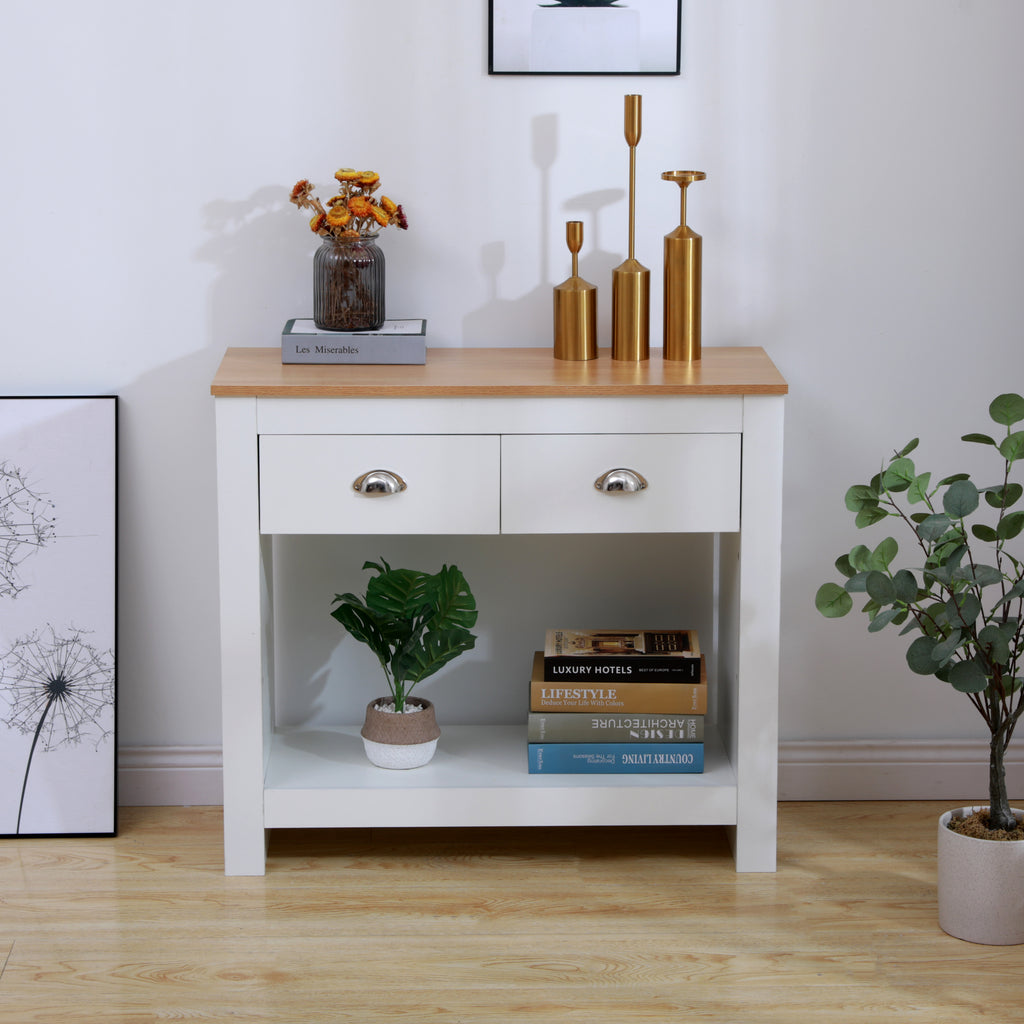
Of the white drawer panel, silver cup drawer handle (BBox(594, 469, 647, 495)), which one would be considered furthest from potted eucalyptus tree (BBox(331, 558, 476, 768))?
silver cup drawer handle (BBox(594, 469, 647, 495))

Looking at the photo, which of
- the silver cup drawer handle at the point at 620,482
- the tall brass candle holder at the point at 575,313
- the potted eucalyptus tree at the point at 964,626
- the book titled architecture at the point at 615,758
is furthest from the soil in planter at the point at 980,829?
the tall brass candle holder at the point at 575,313

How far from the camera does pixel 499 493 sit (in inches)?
81.9

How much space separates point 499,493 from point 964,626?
717mm

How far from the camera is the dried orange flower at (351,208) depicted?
219 cm

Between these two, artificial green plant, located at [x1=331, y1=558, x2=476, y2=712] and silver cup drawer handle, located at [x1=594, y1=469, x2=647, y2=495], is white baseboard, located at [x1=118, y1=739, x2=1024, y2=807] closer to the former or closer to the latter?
artificial green plant, located at [x1=331, y1=558, x2=476, y2=712]

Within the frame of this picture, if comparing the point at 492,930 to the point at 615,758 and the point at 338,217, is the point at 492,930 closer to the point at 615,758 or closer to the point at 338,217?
the point at 615,758

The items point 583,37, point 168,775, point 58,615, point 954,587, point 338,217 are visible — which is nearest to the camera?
point 954,587

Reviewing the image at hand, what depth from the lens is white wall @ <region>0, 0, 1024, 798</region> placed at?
2.28 metres

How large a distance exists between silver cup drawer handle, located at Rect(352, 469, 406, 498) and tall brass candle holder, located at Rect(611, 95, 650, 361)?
1.48 ft

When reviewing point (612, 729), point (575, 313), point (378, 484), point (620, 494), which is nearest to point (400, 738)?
point (612, 729)

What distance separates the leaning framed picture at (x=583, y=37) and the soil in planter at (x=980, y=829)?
1.32 meters

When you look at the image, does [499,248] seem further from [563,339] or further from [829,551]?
[829,551]

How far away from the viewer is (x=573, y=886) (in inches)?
85.9

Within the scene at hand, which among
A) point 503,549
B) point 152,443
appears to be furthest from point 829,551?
point 152,443
